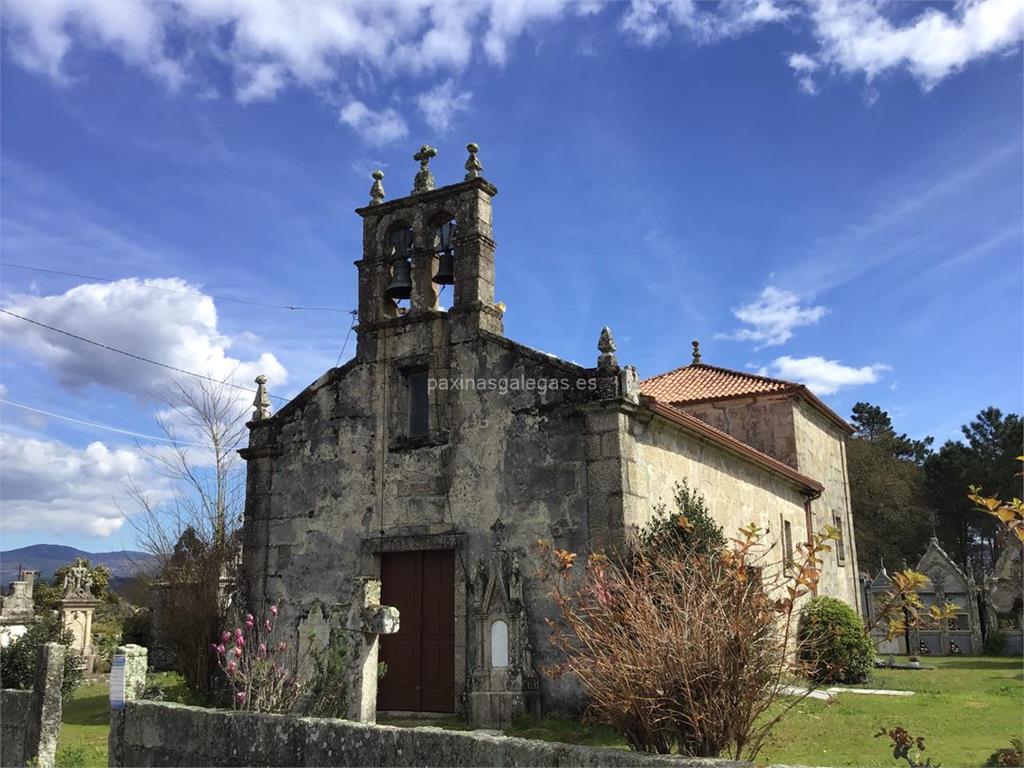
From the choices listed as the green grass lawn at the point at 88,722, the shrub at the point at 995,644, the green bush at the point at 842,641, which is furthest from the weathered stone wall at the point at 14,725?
the shrub at the point at 995,644

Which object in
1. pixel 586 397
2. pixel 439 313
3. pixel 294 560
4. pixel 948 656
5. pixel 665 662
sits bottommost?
pixel 948 656

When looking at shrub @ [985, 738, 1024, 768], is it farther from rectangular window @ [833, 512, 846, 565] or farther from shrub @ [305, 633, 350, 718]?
rectangular window @ [833, 512, 846, 565]

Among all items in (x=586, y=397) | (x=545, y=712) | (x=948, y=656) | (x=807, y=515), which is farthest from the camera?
(x=948, y=656)

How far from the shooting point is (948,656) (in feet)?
75.5

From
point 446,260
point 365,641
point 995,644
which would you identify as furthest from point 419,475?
point 995,644

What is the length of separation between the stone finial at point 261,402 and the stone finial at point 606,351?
6.08 metres

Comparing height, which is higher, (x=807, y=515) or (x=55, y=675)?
(x=807, y=515)

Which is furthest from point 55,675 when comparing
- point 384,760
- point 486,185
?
point 486,185

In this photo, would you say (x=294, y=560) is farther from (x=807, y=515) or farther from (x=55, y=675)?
(x=807, y=515)

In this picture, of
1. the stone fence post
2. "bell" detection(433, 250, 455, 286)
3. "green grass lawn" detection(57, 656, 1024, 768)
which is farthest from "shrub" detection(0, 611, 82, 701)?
"bell" detection(433, 250, 455, 286)

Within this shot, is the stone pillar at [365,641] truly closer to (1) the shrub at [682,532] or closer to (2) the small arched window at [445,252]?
(1) the shrub at [682,532]

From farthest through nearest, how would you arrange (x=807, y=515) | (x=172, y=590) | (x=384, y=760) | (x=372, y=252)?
(x=807, y=515) → (x=172, y=590) → (x=372, y=252) → (x=384, y=760)

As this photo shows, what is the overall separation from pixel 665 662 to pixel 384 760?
6.93 ft

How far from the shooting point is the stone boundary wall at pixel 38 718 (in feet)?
29.1
